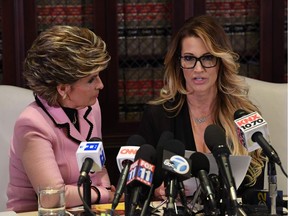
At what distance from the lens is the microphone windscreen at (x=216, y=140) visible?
Result: 77.5 inches

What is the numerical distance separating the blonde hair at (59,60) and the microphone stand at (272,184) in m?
1.01

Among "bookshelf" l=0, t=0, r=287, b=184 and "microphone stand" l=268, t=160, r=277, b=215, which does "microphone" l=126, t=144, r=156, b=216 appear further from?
"bookshelf" l=0, t=0, r=287, b=184

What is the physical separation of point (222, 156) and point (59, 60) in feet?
3.53

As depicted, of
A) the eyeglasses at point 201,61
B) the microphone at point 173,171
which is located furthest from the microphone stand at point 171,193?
the eyeglasses at point 201,61

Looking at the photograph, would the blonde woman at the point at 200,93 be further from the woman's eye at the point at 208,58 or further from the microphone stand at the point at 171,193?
the microphone stand at the point at 171,193

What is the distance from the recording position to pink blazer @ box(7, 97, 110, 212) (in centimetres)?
268

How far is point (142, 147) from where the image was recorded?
2.02 m

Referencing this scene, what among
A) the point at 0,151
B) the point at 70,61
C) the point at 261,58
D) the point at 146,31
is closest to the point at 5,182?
the point at 0,151

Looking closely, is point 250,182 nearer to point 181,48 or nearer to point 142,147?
point 181,48

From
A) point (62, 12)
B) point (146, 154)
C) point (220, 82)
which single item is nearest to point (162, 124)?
point (220, 82)

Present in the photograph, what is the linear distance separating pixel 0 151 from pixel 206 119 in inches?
36.3

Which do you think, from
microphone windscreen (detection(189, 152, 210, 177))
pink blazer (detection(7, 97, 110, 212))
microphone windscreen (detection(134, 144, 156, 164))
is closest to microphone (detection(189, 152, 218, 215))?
microphone windscreen (detection(189, 152, 210, 177))

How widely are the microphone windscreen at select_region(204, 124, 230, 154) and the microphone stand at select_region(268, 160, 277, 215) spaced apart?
0.14 meters

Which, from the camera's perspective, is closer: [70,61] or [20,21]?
[70,61]
